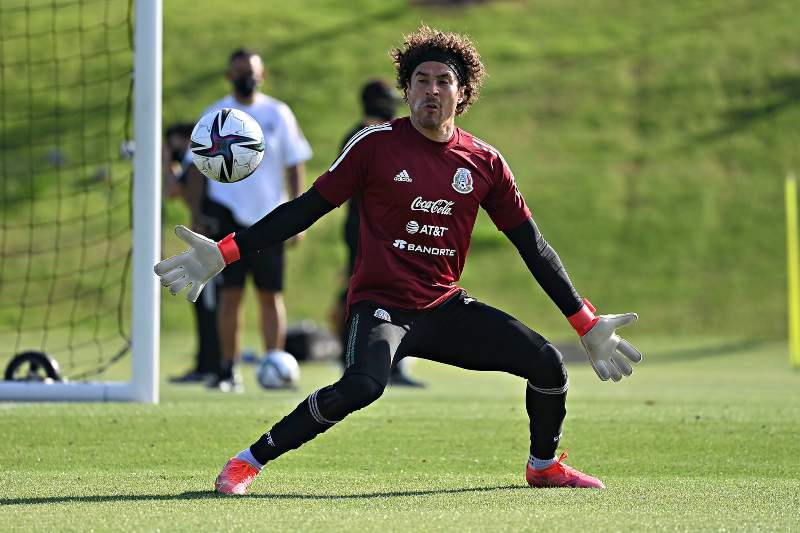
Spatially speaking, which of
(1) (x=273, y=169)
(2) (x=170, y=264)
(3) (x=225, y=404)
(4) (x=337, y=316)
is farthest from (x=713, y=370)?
(2) (x=170, y=264)

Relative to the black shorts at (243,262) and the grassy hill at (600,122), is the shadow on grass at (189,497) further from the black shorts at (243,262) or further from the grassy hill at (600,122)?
the grassy hill at (600,122)

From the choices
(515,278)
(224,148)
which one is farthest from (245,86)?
(515,278)

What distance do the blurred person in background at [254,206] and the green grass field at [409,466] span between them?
1.83 feet

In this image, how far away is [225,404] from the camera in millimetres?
9227

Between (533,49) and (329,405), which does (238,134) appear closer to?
(329,405)

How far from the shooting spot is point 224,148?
21.5 feet

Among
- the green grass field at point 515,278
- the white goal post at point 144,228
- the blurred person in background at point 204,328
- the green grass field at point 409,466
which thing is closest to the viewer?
the green grass field at point 409,466

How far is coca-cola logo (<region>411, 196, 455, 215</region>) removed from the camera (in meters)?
6.04

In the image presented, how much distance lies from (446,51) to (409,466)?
1.91m

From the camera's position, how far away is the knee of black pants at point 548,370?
6109 millimetres

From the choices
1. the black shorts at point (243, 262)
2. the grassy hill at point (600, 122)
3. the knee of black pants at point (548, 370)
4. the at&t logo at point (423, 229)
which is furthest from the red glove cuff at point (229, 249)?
the grassy hill at point (600, 122)

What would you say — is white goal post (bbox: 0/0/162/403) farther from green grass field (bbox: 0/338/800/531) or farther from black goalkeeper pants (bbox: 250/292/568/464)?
black goalkeeper pants (bbox: 250/292/568/464)

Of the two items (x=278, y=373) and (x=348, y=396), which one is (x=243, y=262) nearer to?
(x=278, y=373)

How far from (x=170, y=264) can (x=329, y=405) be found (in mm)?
843
